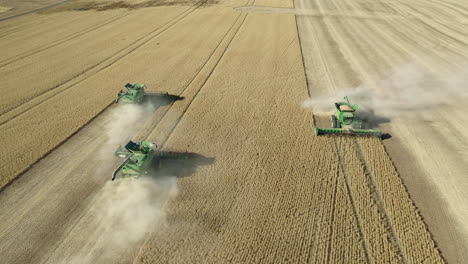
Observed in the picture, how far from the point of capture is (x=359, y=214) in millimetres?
9805

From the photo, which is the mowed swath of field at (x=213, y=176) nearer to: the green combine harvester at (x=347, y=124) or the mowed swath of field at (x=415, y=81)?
the green combine harvester at (x=347, y=124)

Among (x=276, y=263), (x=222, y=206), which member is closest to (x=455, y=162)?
(x=276, y=263)

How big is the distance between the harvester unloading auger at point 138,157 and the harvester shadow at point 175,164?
0.16ft

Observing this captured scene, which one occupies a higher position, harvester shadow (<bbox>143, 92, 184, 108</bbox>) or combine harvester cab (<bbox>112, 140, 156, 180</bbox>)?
harvester shadow (<bbox>143, 92, 184, 108</bbox>)

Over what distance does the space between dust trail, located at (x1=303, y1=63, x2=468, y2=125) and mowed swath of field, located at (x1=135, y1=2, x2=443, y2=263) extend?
9.86 feet

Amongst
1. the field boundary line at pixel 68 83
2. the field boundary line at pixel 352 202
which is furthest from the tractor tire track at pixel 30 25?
the field boundary line at pixel 352 202

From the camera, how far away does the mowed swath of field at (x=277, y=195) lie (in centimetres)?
870

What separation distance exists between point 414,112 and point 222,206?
1343cm

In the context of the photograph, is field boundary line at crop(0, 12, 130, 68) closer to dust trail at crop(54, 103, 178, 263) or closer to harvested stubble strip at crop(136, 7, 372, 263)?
harvested stubble strip at crop(136, 7, 372, 263)

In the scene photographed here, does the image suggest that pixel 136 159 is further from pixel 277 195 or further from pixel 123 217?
pixel 277 195

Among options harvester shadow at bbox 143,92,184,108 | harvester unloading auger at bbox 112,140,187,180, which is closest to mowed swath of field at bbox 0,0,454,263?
harvester shadow at bbox 143,92,184,108

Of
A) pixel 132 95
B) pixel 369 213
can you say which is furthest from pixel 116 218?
pixel 369 213

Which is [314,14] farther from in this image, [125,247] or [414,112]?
[125,247]

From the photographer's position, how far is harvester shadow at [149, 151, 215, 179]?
1166cm
